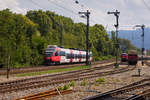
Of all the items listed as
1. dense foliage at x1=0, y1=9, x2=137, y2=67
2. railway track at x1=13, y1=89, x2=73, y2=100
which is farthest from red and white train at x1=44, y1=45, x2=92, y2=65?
railway track at x1=13, y1=89, x2=73, y2=100

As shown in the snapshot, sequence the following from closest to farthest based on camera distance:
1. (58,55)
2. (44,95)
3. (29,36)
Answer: (44,95), (58,55), (29,36)

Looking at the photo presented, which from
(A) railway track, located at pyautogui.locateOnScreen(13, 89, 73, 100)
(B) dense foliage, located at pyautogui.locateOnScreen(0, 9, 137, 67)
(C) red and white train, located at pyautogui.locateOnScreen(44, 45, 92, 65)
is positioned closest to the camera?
(A) railway track, located at pyautogui.locateOnScreen(13, 89, 73, 100)

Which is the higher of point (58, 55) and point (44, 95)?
point (58, 55)

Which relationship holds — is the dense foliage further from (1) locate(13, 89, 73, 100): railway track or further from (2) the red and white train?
(1) locate(13, 89, 73, 100): railway track

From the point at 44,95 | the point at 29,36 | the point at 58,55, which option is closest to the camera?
the point at 44,95

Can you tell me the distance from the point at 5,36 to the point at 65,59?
11583 millimetres

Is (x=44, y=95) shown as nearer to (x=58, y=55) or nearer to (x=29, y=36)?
(x=58, y=55)

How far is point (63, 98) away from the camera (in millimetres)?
10656

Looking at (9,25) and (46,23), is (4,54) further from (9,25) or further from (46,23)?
(46,23)

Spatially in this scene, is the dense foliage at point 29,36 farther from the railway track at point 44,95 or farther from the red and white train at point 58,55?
the railway track at point 44,95

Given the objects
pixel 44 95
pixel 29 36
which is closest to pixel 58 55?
pixel 29 36

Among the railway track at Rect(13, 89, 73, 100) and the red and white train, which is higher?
the red and white train

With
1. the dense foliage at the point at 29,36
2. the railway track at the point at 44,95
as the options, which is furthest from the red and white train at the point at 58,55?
the railway track at the point at 44,95

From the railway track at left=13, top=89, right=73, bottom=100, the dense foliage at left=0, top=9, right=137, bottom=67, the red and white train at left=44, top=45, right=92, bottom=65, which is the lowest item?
the railway track at left=13, top=89, right=73, bottom=100
